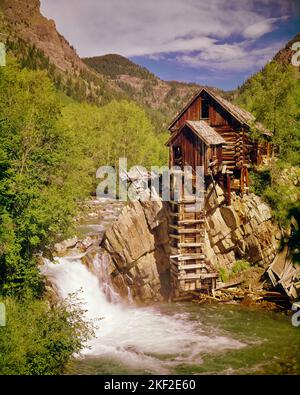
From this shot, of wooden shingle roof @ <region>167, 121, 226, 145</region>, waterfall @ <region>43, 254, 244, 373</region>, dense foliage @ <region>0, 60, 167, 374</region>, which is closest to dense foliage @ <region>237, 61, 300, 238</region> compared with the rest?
wooden shingle roof @ <region>167, 121, 226, 145</region>

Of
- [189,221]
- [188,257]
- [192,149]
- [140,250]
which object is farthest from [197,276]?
[192,149]

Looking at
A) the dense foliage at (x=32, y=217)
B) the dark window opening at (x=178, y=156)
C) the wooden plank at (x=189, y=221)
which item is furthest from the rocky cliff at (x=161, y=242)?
the dark window opening at (x=178, y=156)

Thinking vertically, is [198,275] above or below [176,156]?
below

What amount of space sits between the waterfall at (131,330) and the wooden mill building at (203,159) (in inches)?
141

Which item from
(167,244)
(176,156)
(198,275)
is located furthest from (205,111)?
(198,275)

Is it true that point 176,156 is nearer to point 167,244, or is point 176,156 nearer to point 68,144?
point 167,244

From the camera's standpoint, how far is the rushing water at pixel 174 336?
16797 mm

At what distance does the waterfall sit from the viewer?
702 inches

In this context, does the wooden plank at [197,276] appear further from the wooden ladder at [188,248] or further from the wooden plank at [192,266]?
A: the wooden plank at [192,266]

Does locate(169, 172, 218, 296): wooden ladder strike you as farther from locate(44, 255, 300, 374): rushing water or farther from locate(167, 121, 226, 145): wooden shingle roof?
locate(167, 121, 226, 145): wooden shingle roof

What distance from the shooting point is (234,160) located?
31094 millimetres
